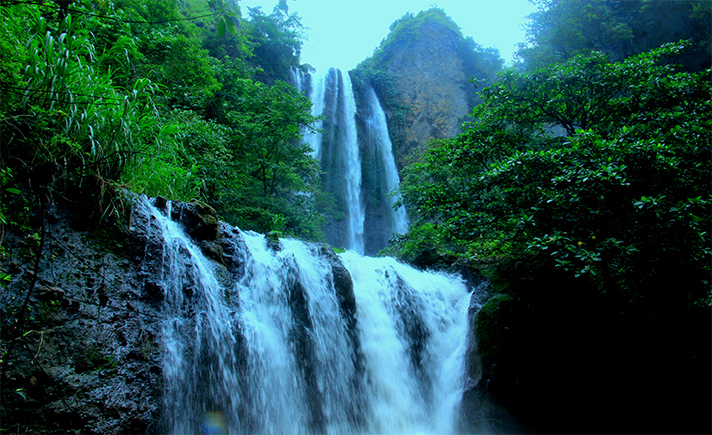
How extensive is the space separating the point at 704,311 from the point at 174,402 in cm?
594

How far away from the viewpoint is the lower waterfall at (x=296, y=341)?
3260 mm

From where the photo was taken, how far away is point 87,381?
247 cm

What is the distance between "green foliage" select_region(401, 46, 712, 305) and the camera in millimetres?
3619

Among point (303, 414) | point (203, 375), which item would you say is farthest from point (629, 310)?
point (203, 375)

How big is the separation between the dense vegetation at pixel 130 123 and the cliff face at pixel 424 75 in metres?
11.1

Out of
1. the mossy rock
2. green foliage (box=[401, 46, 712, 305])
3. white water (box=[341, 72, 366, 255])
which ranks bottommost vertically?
the mossy rock

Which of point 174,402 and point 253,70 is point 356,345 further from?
point 253,70

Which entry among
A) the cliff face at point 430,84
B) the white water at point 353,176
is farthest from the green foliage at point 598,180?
the cliff face at point 430,84

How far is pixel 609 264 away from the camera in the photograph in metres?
4.45

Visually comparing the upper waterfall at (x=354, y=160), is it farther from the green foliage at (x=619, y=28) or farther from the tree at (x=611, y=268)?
the tree at (x=611, y=268)

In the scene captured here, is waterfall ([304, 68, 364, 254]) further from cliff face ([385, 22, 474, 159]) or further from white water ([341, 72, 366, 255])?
cliff face ([385, 22, 474, 159])

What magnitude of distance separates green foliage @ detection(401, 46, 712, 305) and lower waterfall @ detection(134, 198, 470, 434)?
5.53 feet

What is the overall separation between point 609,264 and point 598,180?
145cm

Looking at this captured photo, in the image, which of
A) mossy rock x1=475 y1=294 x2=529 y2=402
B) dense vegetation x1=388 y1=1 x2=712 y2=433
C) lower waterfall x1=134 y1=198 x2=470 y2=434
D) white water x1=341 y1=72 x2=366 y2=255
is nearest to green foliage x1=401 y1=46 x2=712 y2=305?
dense vegetation x1=388 y1=1 x2=712 y2=433
